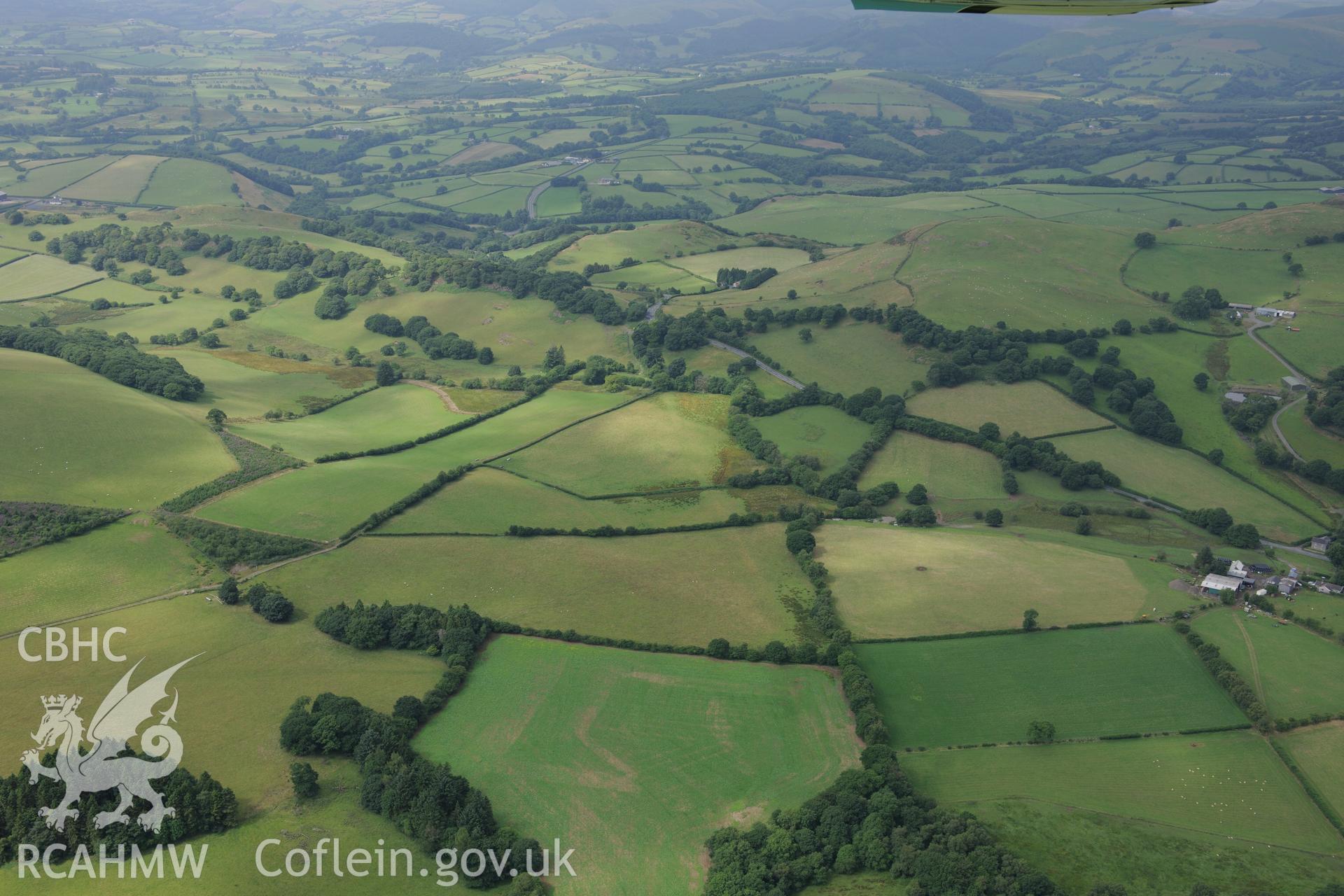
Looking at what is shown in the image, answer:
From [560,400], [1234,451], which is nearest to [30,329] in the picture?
[560,400]

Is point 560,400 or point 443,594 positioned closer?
point 443,594

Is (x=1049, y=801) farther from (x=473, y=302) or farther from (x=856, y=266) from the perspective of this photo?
(x=473, y=302)

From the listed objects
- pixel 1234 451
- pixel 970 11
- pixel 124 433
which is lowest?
pixel 1234 451

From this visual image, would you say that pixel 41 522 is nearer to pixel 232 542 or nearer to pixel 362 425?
pixel 232 542

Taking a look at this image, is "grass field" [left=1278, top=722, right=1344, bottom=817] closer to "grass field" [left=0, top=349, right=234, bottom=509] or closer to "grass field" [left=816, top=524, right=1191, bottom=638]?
"grass field" [left=816, top=524, right=1191, bottom=638]

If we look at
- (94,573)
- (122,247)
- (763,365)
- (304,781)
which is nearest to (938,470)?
(763,365)

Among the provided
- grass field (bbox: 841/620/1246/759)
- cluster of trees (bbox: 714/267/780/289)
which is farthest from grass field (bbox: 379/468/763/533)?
cluster of trees (bbox: 714/267/780/289)

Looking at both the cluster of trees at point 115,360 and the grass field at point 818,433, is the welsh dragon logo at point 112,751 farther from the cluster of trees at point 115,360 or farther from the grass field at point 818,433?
the grass field at point 818,433
